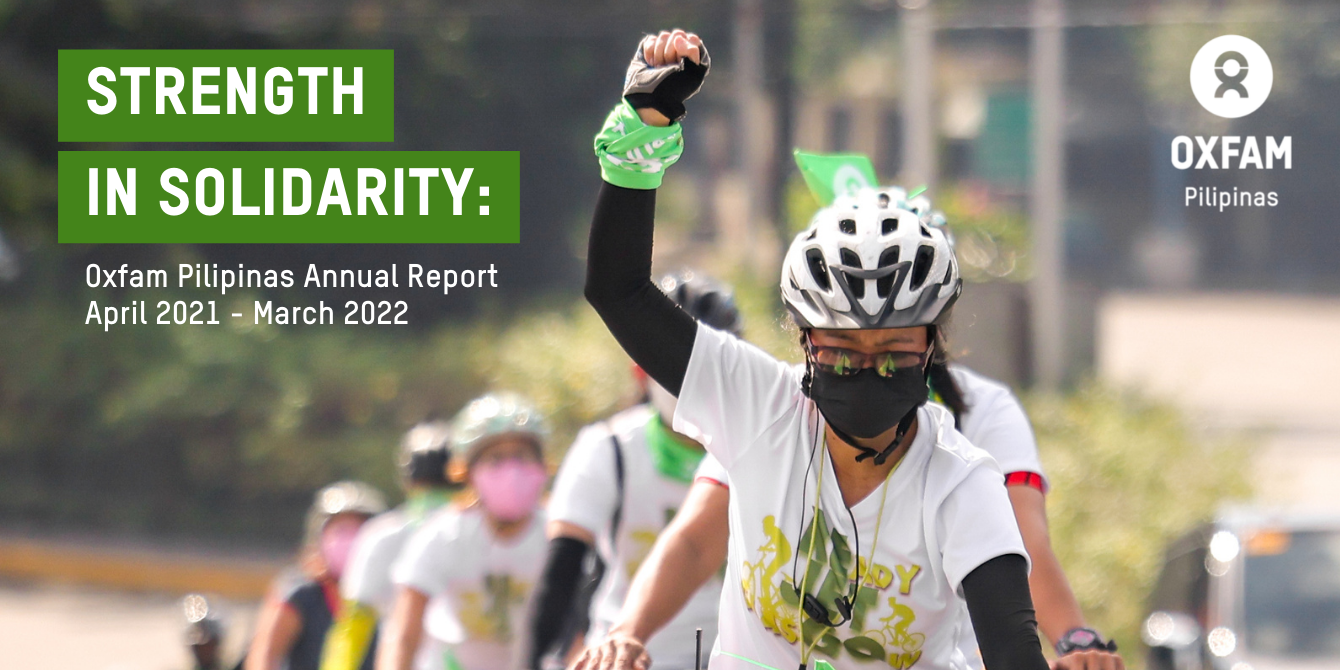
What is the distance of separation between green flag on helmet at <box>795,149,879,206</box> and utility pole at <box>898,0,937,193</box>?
6.60 meters

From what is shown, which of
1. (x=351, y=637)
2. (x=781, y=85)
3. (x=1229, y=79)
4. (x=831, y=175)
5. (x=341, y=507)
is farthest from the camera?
(x=781, y=85)

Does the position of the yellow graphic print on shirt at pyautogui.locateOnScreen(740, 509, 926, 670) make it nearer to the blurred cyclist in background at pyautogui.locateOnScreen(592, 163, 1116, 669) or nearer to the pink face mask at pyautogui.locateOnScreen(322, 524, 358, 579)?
the blurred cyclist in background at pyautogui.locateOnScreen(592, 163, 1116, 669)

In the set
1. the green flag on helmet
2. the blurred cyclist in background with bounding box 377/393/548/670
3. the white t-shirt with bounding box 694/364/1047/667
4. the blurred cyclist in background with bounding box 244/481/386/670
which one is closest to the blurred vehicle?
the blurred cyclist in background with bounding box 377/393/548/670

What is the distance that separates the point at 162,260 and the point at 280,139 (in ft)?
25.3

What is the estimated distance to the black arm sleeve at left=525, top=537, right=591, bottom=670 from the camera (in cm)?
397

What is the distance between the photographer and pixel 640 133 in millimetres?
2443

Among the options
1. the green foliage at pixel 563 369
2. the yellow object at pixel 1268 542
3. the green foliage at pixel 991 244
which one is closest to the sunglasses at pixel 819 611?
the yellow object at pixel 1268 542

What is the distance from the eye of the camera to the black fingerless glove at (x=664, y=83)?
242cm

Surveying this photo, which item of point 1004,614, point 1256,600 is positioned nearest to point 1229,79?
point 1256,600

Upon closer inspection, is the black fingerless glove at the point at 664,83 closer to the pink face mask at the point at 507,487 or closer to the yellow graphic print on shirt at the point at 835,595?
the yellow graphic print on shirt at the point at 835,595

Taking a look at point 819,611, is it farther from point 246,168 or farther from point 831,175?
point 246,168

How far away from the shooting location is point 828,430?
2609 mm

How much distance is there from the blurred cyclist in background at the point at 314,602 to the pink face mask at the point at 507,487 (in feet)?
4.35

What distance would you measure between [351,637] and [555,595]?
1.78m
